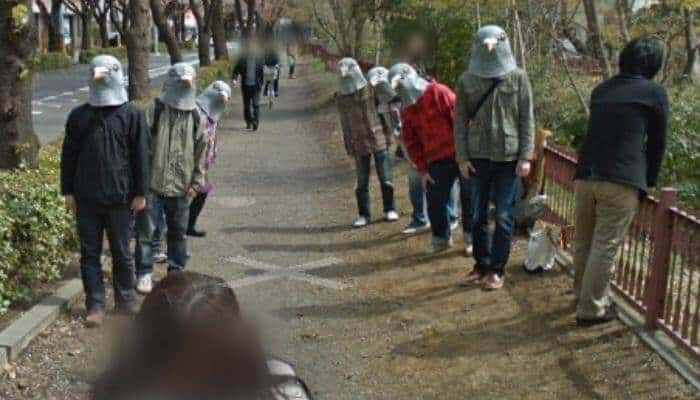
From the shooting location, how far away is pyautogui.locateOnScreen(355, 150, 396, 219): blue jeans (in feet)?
27.7

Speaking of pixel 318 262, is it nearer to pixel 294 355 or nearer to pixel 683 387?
pixel 294 355

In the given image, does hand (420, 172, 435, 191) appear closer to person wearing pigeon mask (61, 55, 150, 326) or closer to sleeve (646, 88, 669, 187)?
sleeve (646, 88, 669, 187)

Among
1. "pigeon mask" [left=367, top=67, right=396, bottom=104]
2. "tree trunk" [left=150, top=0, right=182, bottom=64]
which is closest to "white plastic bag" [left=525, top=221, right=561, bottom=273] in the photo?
"pigeon mask" [left=367, top=67, right=396, bottom=104]

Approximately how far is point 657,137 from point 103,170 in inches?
130

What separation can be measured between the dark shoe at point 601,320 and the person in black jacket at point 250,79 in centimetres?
1173

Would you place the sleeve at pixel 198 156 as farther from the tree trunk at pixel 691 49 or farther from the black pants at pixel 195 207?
the tree trunk at pixel 691 49

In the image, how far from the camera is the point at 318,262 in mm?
7543

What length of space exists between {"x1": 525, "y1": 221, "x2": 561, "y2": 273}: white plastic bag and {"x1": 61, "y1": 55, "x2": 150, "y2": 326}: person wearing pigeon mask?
2871mm

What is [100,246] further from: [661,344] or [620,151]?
[661,344]

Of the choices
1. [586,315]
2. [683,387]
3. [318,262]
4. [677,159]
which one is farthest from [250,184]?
[683,387]

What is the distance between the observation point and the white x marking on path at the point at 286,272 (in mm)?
6836

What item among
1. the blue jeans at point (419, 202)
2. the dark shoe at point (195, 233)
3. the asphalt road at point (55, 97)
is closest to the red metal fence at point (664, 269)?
the blue jeans at point (419, 202)

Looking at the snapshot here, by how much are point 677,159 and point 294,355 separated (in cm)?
666

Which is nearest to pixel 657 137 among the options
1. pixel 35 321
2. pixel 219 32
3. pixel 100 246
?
pixel 100 246
